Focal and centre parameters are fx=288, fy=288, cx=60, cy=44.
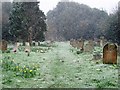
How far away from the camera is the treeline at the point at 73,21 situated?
6594cm

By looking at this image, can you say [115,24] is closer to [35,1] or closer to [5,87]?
[35,1]

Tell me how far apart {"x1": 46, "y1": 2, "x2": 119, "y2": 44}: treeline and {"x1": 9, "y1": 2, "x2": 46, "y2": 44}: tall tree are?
24.5 metres

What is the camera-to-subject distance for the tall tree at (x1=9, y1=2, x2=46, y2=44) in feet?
125

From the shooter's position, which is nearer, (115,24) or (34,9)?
(115,24)

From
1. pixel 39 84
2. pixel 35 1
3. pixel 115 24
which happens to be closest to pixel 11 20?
pixel 35 1

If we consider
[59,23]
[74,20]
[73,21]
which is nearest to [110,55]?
[73,21]

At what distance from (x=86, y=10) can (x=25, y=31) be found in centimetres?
4160

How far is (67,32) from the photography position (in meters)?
72.5

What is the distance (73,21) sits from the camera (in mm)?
73812

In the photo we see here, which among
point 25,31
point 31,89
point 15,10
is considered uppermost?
point 15,10

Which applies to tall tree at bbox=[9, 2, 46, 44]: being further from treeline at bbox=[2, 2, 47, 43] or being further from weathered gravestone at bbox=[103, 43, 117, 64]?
weathered gravestone at bbox=[103, 43, 117, 64]

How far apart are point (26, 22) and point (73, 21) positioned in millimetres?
36736

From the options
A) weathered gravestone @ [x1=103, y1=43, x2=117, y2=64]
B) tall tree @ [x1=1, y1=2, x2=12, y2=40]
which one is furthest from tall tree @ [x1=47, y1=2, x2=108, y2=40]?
weathered gravestone @ [x1=103, y1=43, x2=117, y2=64]

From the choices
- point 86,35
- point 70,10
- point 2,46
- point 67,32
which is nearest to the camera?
point 2,46
